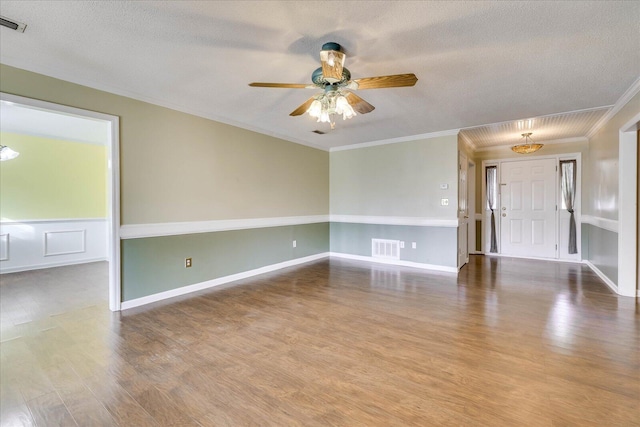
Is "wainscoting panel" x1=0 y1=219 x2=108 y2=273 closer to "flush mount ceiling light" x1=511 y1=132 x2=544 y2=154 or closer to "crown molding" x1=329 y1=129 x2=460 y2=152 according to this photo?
"crown molding" x1=329 y1=129 x2=460 y2=152

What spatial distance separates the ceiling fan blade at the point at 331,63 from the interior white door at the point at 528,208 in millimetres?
5945

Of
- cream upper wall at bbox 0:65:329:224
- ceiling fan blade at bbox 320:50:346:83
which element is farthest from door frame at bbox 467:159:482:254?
ceiling fan blade at bbox 320:50:346:83

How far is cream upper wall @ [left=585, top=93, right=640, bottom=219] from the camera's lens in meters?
3.63

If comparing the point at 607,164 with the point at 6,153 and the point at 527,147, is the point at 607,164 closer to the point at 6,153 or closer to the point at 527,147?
the point at 527,147

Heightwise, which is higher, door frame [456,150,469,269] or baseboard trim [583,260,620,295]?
door frame [456,150,469,269]

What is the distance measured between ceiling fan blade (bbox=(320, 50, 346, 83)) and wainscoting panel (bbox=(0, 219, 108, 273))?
6.31 metres

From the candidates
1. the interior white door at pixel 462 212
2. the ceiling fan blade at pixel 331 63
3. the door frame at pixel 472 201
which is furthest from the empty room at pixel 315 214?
the door frame at pixel 472 201

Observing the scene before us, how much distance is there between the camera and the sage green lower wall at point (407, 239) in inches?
199

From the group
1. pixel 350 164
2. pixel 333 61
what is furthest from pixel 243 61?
pixel 350 164

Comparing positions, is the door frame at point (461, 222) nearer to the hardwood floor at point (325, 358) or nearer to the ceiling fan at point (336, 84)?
→ the hardwood floor at point (325, 358)

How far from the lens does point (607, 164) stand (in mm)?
4250

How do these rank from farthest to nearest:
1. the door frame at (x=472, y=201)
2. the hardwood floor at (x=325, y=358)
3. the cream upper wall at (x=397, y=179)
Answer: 1. the door frame at (x=472, y=201)
2. the cream upper wall at (x=397, y=179)
3. the hardwood floor at (x=325, y=358)

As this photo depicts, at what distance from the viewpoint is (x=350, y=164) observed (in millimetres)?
6285

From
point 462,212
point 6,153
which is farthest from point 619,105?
point 6,153
